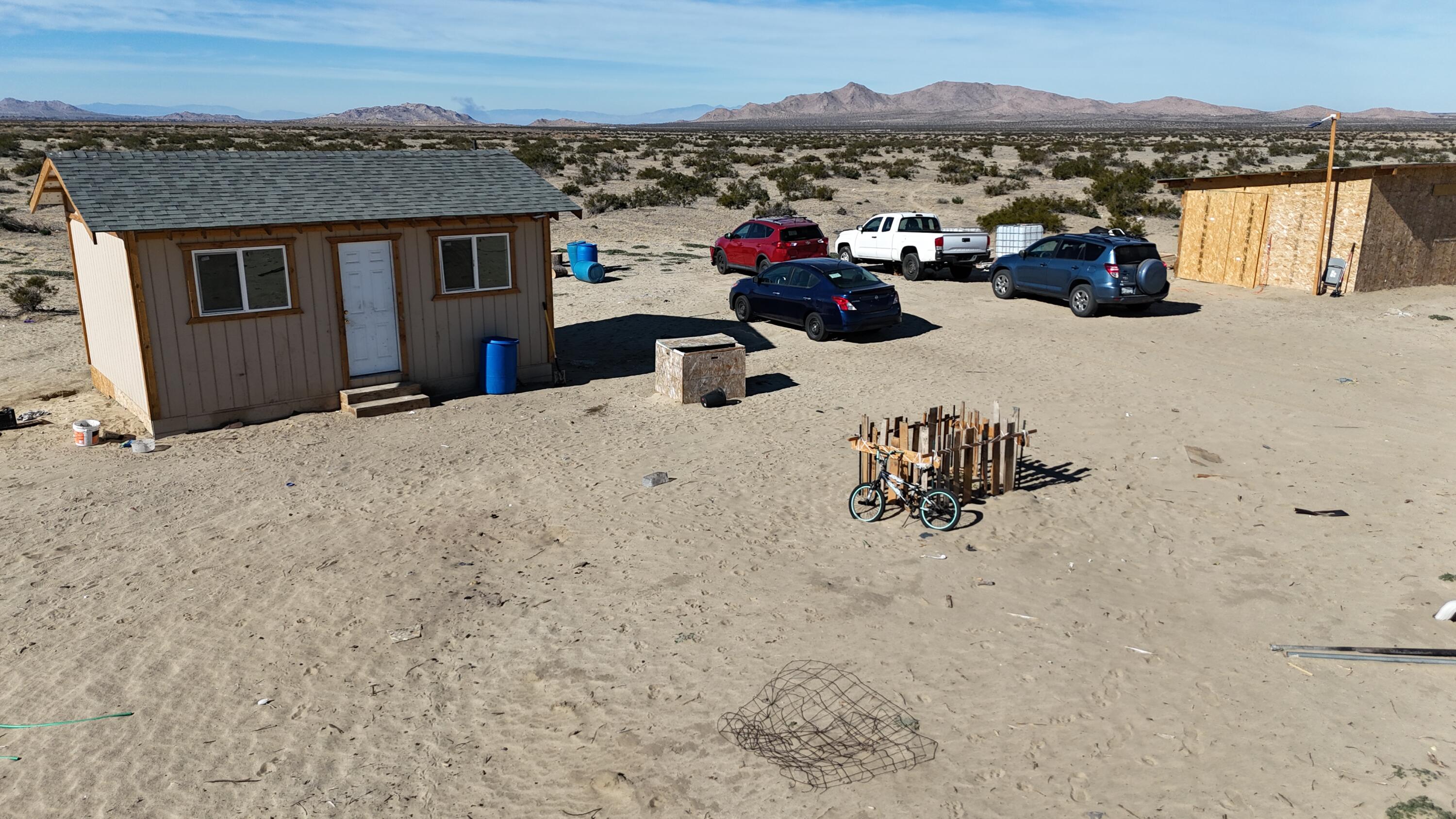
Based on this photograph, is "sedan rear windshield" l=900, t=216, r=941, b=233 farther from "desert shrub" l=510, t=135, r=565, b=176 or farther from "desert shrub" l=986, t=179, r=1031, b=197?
"desert shrub" l=510, t=135, r=565, b=176

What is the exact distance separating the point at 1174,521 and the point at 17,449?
13.9 m

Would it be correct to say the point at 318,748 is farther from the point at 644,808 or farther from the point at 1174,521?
the point at 1174,521

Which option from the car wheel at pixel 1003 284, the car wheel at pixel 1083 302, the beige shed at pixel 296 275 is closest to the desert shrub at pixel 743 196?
the car wheel at pixel 1003 284

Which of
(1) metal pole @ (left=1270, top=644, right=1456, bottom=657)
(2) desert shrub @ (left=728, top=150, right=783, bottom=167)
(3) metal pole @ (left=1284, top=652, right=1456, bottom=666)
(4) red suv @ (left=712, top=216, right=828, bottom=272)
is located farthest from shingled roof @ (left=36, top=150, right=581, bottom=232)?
(2) desert shrub @ (left=728, top=150, right=783, bottom=167)

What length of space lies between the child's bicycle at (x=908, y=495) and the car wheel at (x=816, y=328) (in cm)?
844

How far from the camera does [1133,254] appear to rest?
67.3 ft

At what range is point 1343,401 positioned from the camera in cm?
1461

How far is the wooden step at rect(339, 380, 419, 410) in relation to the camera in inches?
566

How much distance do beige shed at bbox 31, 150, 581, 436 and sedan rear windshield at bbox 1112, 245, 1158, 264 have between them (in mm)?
11789

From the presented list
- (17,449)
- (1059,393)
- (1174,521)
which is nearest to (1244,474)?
(1174,521)

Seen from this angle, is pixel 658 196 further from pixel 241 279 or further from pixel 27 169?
pixel 241 279

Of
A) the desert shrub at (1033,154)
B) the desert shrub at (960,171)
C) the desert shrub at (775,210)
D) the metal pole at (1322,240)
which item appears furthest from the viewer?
the desert shrub at (1033,154)

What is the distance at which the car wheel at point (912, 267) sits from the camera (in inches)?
1001

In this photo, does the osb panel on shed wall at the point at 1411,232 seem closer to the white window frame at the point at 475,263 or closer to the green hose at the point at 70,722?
the white window frame at the point at 475,263
